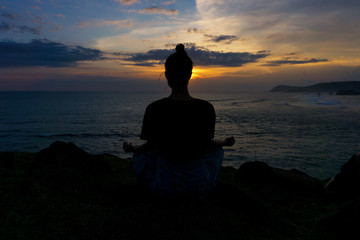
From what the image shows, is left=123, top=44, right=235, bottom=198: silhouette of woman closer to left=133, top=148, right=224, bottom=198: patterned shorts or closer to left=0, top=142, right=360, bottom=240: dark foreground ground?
left=133, top=148, right=224, bottom=198: patterned shorts

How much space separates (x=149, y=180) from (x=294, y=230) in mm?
2421

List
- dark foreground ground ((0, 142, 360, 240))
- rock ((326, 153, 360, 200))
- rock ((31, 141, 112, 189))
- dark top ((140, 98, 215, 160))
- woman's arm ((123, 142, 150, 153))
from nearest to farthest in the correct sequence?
dark foreground ground ((0, 142, 360, 240)), dark top ((140, 98, 215, 160)), woman's arm ((123, 142, 150, 153)), rock ((326, 153, 360, 200)), rock ((31, 141, 112, 189))

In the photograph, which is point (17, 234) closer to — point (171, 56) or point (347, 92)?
point (171, 56)

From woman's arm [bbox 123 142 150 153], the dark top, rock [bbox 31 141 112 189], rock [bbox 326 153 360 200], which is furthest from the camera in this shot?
rock [bbox 31 141 112 189]

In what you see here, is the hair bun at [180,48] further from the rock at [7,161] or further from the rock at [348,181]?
the rock at [7,161]

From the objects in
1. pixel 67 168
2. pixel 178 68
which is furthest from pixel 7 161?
pixel 178 68

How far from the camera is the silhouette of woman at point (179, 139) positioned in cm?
339

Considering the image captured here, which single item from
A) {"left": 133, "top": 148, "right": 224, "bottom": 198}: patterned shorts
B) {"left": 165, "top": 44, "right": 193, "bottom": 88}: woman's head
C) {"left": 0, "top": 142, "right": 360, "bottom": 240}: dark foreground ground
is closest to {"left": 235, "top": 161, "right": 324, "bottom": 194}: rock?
{"left": 0, "top": 142, "right": 360, "bottom": 240}: dark foreground ground

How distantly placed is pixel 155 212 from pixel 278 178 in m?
3.90

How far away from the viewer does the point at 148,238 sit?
303 cm

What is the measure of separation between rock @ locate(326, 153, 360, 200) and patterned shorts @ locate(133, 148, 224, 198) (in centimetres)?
227

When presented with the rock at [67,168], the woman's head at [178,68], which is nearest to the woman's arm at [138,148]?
the woman's head at [178,68]

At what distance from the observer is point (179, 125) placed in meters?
3.37

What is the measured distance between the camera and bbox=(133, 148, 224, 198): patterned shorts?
3.51 metres
